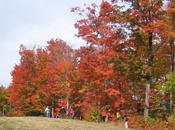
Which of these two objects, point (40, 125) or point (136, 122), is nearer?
point (40, 125)

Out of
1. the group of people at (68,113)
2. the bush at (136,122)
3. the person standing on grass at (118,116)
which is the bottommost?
the bush at (136,122)

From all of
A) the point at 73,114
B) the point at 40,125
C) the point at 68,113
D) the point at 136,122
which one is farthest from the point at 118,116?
the point at 68,113

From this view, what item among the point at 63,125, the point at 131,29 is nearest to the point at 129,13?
the point at 131,29

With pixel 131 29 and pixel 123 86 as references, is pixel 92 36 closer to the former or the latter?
pixel 123 86

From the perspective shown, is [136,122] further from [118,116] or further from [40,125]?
[40,125]

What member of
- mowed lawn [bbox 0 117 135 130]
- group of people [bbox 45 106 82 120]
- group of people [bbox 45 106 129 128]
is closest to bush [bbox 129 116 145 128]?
group of people [bbox 45 106 129 128]

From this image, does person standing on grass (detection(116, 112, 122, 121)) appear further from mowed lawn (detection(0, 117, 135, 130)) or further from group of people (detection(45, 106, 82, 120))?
group of people (detection(45, 106, 82, 120))

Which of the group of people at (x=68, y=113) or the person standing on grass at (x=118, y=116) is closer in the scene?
the person standing on grass at (x=118, y=116)

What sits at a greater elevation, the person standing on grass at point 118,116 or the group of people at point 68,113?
the group of people at point 68,113

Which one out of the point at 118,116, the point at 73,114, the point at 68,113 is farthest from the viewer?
the point at 68,113

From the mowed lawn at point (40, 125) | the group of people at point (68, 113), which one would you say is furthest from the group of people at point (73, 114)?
the mowed lawn at point (40, 125)

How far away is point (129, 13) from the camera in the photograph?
45844 mm

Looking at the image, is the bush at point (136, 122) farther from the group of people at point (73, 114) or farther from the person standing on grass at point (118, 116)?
the person standing on grass at point (118, 116)

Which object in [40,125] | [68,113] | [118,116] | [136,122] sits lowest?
[40,125]
